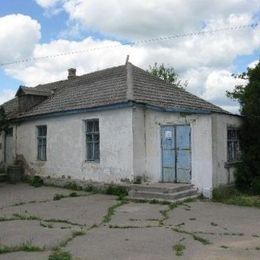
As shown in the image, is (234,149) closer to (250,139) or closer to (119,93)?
(250,139)

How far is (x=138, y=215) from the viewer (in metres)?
11.6

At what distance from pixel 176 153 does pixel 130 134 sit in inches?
66.4

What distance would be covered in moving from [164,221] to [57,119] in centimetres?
969

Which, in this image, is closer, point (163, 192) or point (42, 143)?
point (163, 192)

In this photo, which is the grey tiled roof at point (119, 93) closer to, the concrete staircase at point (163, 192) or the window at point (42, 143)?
the window at point (42, 143)

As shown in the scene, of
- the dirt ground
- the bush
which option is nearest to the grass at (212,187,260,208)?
the dirt ground

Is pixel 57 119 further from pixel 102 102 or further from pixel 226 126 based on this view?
pixel 226 126

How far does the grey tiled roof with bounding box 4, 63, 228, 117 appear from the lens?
1645 centimetres

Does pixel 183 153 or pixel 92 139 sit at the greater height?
pixel 92 139

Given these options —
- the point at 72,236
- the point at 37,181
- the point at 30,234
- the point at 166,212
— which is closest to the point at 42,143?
the point at 37,181

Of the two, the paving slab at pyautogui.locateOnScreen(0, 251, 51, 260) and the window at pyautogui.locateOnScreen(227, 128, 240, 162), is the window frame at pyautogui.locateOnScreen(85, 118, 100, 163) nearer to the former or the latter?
the window at pyautogui.locateOnScreen(227, 128, 240, 162)

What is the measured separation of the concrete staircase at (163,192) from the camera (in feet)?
45.1

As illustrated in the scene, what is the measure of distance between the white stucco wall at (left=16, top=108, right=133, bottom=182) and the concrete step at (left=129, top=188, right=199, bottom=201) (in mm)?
1076

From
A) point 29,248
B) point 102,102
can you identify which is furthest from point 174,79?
point 29,248
